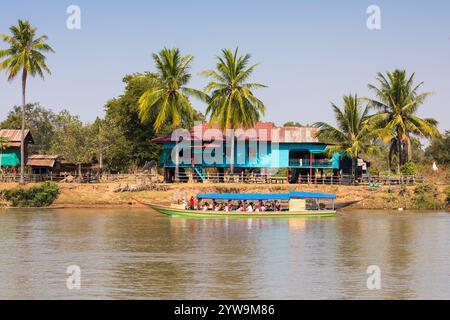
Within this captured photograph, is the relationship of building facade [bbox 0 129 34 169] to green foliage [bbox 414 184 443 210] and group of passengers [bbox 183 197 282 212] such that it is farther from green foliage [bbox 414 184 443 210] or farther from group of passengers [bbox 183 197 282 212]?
green foliage [bbox 414 184 443 210]

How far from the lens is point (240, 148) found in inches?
2199

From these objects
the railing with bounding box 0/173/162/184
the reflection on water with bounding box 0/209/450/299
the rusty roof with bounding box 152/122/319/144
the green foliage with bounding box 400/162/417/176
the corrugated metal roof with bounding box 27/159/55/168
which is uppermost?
the rusty roof with bounding box 152/122/319/144

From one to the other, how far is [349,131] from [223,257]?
89.2 ft

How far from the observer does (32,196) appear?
5122 centimetres

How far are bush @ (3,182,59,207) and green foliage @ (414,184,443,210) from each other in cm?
2724

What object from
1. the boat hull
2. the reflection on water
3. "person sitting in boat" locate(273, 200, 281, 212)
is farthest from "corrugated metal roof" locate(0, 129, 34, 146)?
"person sitting in boat" locate(273, 200, 281, 212)

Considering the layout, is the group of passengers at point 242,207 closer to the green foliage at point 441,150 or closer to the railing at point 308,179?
the railing at point 308,179

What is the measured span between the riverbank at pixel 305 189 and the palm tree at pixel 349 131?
2975mm

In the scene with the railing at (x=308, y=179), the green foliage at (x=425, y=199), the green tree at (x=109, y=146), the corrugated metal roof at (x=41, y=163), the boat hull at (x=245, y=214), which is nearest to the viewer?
the boat hull at (x=245, y=214)

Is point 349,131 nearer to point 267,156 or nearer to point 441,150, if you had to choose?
point 267,156

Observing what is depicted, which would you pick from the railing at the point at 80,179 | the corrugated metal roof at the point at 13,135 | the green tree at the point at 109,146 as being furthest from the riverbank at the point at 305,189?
the green tree at the point at 109,146

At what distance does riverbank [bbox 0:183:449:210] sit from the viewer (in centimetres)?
5053

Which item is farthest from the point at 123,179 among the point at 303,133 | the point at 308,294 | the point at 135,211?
the point at 308,294

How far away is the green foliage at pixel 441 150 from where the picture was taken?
2648 inches
